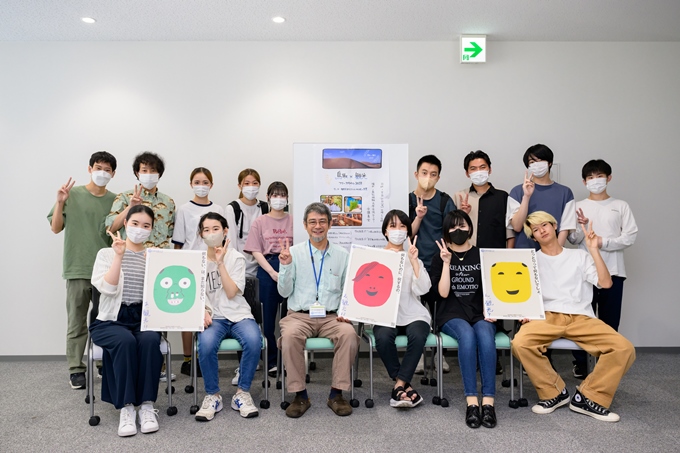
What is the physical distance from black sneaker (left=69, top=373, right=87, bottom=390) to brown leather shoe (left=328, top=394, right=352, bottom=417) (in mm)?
2133

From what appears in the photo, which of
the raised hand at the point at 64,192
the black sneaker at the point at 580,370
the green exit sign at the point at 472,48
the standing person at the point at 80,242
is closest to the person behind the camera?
the raised hand at the point at 64,192

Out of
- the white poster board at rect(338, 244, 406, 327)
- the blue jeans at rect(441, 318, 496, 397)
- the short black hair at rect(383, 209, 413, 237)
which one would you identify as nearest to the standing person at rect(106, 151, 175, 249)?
the white poster board at rect(338, 244, 406, 327)

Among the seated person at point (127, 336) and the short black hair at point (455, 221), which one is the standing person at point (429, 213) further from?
the seated person at point (127, 336)

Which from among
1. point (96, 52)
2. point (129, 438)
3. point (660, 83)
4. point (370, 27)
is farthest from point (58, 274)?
point (660, 83)

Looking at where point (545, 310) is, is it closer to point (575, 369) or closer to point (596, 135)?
point (575, 369)

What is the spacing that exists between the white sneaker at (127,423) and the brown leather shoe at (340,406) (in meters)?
1.30

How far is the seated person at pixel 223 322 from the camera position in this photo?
12.1ft

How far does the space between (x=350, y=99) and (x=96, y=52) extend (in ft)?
8.74

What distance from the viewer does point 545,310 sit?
12.8ft

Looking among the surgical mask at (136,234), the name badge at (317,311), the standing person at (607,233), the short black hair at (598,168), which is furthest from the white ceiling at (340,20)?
the name badge at (317,311)

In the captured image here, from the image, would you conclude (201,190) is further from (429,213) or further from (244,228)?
(429,213)

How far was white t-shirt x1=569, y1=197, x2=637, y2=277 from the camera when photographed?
445 centimetres

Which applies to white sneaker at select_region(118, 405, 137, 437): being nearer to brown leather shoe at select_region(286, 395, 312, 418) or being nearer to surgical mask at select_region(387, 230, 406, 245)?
brown leather shoe at select_region(286, 395, 312, 418)

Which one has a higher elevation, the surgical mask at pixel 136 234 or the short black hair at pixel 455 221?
the short black hair at pixel 455 221
